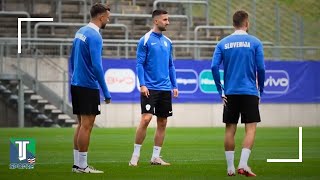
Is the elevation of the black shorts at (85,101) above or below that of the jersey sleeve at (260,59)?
below

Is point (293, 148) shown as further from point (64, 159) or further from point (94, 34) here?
point (94, 34)

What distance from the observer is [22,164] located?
14875 millimetres

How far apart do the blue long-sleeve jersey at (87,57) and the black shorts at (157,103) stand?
211 cm

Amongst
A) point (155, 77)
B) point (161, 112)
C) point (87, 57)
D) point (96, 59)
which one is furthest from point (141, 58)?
point (96, 59)

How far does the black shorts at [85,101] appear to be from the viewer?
14.3 m

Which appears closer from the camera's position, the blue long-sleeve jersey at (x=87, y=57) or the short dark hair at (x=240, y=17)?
the short dark hair at (x=240, y=17)

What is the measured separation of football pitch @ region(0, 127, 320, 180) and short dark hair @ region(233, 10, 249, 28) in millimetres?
1988

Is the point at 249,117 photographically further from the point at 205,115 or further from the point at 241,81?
the point at 205,115

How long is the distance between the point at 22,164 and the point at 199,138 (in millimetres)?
11645

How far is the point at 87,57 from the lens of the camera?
47.2 ft

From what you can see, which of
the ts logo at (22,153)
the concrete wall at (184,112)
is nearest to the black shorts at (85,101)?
the ts logo at (22,153)

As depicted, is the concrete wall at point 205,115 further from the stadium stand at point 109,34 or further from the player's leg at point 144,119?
the player's leg at point 144,119

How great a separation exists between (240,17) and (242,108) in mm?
1195

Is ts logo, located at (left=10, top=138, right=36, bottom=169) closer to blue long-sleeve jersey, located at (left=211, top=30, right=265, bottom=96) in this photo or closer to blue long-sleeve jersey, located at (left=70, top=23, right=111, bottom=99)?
blue long-sleeve jersey, located at (left=70, top=23, right=111, bottom=99)
